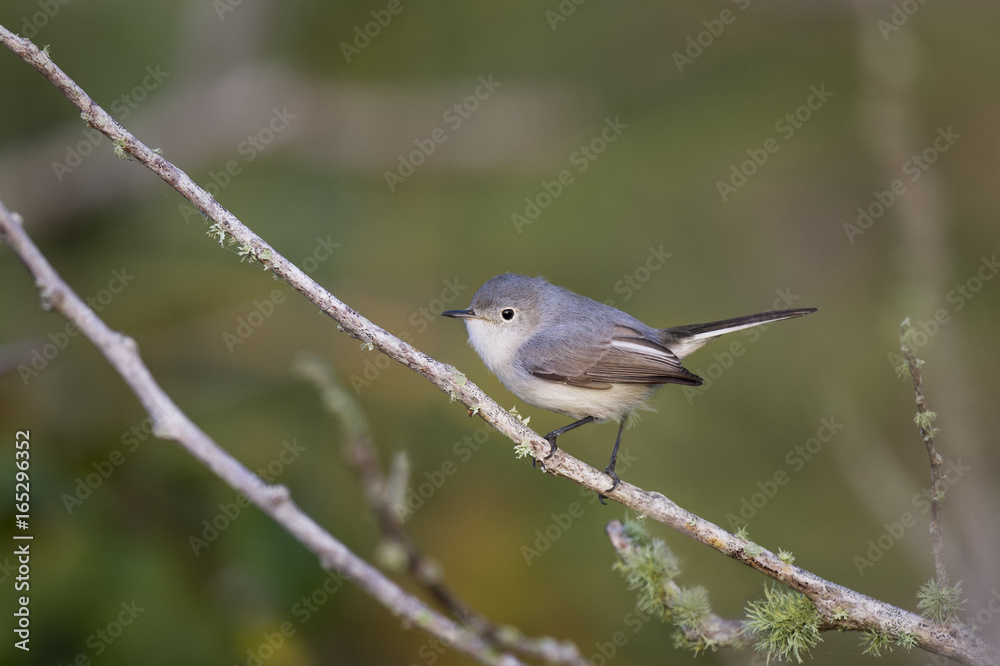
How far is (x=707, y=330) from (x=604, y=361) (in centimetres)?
59

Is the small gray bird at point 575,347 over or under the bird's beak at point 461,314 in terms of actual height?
over

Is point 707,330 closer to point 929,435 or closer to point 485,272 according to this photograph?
point 929,435

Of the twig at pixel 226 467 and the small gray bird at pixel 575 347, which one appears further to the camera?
the small gray bird at pixel 575 347

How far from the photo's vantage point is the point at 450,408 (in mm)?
5285

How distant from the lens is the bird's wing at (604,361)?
3488mm

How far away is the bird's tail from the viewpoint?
11.6 ft

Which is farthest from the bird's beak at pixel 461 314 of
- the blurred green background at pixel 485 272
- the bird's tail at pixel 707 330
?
the blurred green background at pixel 485 272

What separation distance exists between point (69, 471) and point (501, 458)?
2615 millimetres

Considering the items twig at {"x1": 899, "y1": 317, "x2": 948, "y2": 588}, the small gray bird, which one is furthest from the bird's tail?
twig at {"x1": 899, "y1": 317, "x2": 948, "y2": 588}

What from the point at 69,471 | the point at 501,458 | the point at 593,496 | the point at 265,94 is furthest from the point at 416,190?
the point at 69,471

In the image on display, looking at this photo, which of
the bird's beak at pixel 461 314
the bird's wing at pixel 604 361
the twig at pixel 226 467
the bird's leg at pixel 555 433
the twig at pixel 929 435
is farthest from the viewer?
the bird's beak at pixel 461 314

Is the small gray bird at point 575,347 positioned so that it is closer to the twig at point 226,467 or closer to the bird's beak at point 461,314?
the bird's beak at point 461,314

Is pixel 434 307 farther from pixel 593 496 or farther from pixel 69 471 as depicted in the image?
pixel 69 471

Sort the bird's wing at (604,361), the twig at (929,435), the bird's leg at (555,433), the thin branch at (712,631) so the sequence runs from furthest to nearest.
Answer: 1. the bird's wing at (604,361)
2. the bird's leg at (555,433)
3. the thin branch at (712,631)
4. the twig at (929,435)
